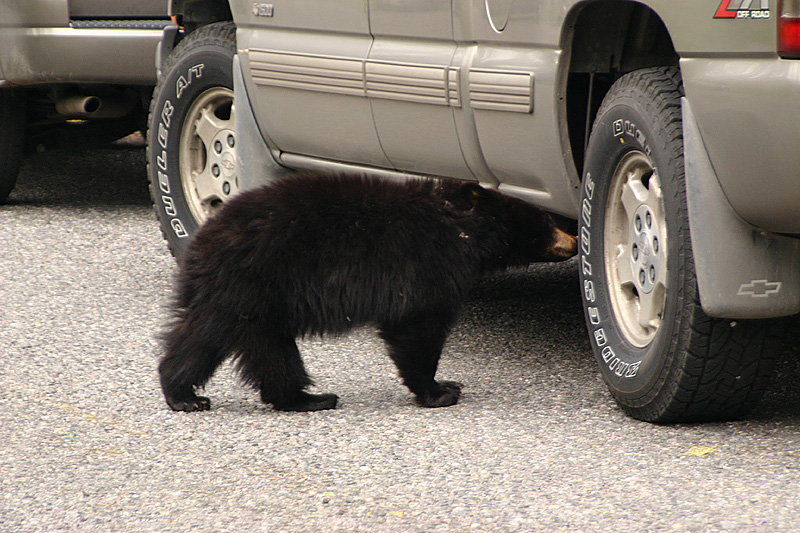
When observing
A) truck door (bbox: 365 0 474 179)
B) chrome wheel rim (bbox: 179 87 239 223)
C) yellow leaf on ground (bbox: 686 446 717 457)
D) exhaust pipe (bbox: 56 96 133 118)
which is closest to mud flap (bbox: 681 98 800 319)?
yellow leaf on ground (bbox: 686 446 717 457)

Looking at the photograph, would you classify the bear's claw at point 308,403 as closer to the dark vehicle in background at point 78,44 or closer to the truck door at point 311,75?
the truck door at point 311,75

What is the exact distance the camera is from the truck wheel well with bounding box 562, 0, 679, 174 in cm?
372

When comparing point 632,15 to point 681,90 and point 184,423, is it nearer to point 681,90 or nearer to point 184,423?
point 681,90

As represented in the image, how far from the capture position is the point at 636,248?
11.9ft

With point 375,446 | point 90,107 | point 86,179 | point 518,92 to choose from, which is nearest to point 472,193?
point 518,92

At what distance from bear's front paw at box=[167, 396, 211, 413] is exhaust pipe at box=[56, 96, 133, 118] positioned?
14.0 feet

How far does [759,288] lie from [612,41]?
3.88ft

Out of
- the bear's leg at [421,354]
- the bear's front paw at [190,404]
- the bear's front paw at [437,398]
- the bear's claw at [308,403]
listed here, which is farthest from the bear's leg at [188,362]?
the bear's front paw at [437,398]

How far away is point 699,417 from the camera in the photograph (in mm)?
3551

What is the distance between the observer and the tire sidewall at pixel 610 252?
3.31m

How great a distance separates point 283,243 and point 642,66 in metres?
1.48

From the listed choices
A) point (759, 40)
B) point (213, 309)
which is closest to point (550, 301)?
point (213, 309)

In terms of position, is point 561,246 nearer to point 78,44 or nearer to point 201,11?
point 201,11

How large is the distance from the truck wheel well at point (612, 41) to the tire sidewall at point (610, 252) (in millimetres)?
233
